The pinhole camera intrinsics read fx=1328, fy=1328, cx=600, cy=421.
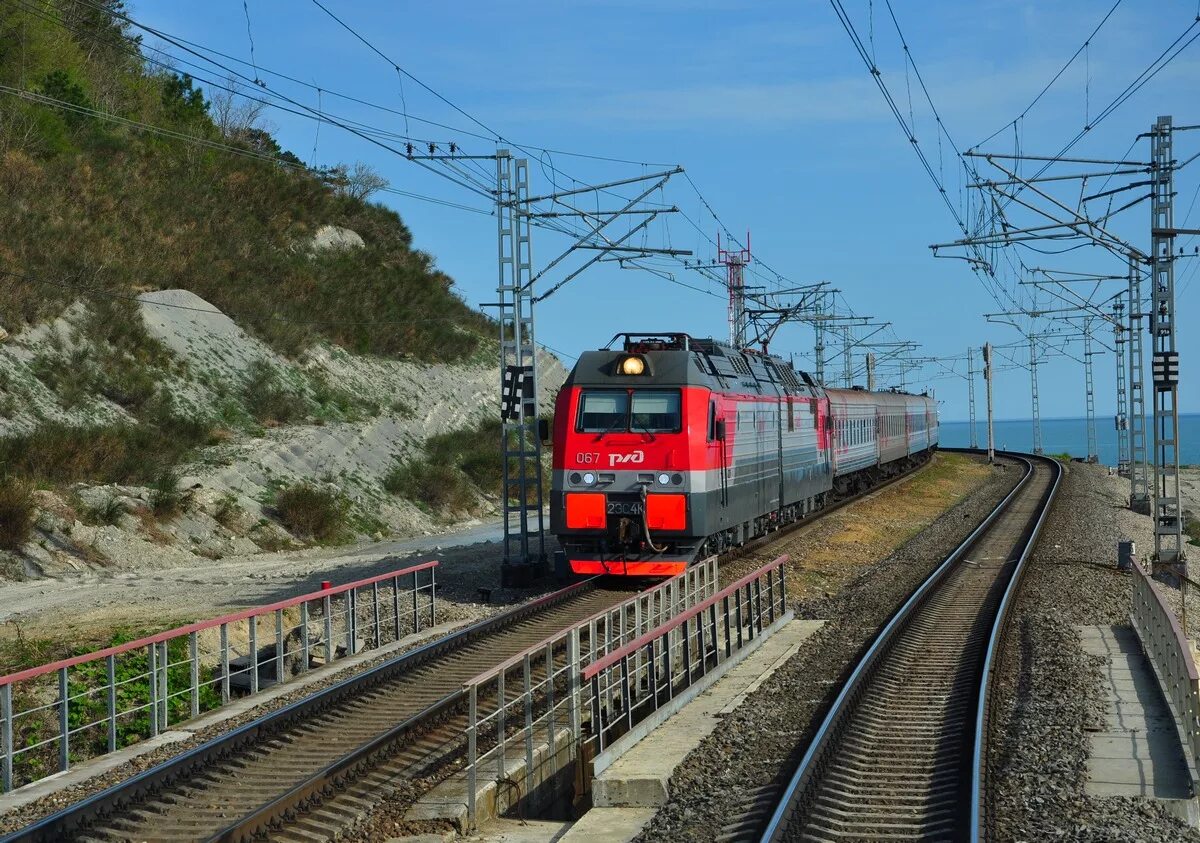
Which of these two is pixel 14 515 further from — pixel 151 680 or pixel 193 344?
pixel 193 344

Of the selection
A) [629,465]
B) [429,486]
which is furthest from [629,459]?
[429,486]

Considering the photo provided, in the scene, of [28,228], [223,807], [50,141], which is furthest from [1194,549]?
[50,141]

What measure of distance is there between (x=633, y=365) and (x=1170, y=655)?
1006cm

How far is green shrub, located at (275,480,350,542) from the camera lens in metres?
31.7

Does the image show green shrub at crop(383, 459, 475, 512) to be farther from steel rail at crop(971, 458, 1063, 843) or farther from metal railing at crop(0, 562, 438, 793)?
metal railing at crop(0, 562, 438, 793)

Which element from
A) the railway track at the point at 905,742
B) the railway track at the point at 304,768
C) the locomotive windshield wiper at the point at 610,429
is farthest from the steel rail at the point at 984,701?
the locomotive windshield wiper at the point at 610,429

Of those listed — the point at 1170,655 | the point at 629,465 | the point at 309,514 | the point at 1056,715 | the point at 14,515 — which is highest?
the point at 629,465

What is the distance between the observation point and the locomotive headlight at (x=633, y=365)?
2064 cm

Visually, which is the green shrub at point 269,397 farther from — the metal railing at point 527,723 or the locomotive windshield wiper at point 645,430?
the metal railing at point 527,723

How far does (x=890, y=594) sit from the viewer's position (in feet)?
68.6

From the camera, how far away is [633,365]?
20.7 meters

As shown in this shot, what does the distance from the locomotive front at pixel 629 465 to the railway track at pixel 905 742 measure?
12.6 ft

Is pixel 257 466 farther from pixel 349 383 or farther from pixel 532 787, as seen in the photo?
pixel 532 787

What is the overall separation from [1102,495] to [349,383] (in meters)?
26.0
